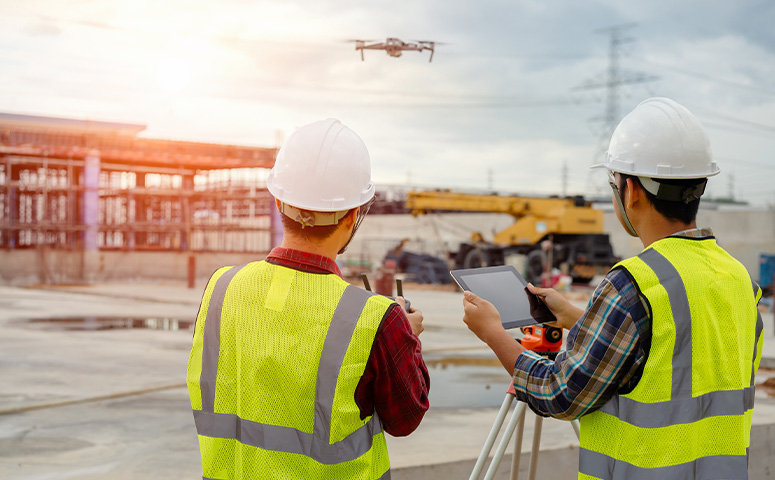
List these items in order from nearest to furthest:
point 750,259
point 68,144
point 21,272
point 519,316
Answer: point 519,316 < point 21,272 < point 68,144 < point 750,259

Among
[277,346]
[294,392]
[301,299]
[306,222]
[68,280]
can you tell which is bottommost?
[68,280]

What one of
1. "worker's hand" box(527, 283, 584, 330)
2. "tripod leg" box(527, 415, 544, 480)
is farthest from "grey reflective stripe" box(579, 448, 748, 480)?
"tripod leg" box(527, 415, 544, 480)

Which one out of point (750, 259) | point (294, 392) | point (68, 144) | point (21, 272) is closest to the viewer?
point (294, 392)

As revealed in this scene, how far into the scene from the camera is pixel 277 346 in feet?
5.76

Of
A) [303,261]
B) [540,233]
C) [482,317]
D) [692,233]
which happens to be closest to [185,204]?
[540,233]

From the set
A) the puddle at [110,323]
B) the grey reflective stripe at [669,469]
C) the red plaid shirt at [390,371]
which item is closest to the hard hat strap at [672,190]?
the grey reflective stripe at [669,469]

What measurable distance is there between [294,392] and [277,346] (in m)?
0.12

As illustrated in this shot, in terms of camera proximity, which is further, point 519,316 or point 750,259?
point 750,259

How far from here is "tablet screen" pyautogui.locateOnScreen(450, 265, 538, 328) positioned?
7.53 feet

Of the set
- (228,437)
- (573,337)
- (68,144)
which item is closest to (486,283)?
(573,337)

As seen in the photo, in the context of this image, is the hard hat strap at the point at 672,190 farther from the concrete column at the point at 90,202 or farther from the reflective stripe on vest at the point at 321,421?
the concrete column at the point at 90,202

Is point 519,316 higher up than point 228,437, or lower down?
higher up

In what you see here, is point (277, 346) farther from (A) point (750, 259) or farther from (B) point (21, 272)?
(A) point (750, 259)

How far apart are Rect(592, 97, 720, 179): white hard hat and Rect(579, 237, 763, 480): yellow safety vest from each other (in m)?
0.22
